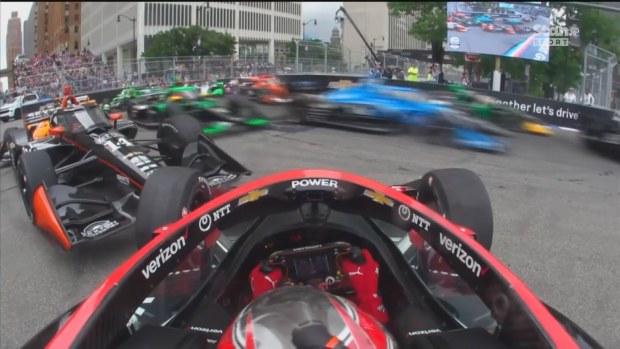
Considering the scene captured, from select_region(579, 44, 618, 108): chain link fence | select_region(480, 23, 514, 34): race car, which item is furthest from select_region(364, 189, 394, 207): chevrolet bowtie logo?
select_region(480, 23, 514, 34): race car

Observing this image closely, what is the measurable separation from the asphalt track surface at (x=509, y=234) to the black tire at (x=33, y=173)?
0.45 meters

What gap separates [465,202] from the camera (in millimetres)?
2600

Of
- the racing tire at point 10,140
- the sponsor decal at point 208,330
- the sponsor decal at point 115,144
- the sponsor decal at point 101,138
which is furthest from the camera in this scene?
the racing tire at point 10,140

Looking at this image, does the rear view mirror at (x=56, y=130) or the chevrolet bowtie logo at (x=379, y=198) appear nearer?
the chevrolet bowtie logo at (x=379, y=198)

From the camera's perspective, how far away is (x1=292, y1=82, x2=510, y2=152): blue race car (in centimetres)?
891

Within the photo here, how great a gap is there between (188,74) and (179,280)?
22296 millimetres

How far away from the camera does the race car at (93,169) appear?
3.86 metres

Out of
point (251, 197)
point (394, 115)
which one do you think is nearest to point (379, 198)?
point (251, 197)

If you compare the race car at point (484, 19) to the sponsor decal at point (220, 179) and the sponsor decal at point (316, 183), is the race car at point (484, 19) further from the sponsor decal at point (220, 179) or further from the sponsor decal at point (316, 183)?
the sponsor decal at point (316, 183)

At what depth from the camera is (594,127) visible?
6941 mm

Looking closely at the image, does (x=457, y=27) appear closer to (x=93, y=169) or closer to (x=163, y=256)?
(x=93, y=169)

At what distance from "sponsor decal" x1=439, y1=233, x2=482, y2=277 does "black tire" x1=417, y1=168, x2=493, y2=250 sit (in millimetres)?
796

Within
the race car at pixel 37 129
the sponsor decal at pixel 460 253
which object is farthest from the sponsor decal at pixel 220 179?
the sponsor decal at pixel 460 253

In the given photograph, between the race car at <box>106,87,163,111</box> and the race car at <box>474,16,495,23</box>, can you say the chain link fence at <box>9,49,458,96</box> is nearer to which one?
the race car at <box>106,87,163,111</box>
